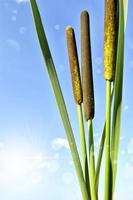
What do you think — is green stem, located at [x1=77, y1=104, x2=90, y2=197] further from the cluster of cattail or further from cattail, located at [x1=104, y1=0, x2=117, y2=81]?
cattail, located at [x1=104, y1=0, x2=117, y2=81]

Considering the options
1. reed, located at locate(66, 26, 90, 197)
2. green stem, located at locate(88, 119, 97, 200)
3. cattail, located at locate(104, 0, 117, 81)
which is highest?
cattail, located at locate(104, 0, 117, 81)

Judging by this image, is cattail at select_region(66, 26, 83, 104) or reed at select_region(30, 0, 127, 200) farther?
cattail at select_region(66, 26, 83, 104)

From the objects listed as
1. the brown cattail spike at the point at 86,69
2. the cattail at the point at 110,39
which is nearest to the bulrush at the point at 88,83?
the brown cattail spike at the point at 86,69

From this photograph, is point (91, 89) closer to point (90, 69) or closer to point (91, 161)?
point (90, 69)

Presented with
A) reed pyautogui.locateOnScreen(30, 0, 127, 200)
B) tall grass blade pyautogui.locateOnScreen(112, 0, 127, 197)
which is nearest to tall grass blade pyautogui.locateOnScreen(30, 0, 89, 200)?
reed pyautogui.locateOnScreen(30, 0, 127, 200)

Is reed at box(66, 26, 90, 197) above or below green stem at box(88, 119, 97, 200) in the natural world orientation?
above
